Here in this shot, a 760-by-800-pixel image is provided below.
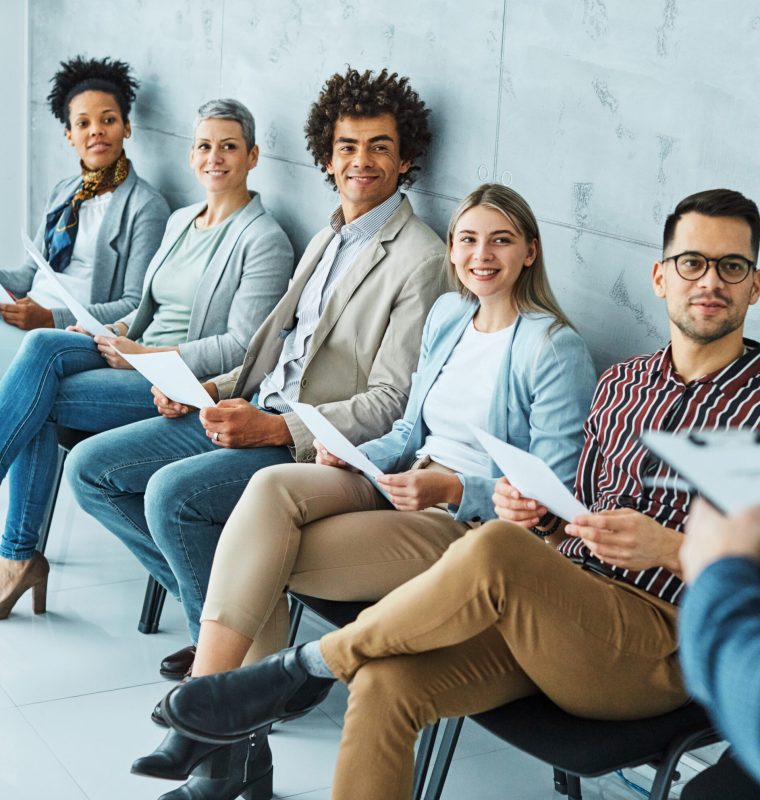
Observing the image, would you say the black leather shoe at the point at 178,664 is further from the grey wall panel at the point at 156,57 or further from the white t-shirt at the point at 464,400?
the grey wall panel at the point at 156,57

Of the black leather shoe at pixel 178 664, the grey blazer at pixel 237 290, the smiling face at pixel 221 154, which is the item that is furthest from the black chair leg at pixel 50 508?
the smiling face at pixel 221 154

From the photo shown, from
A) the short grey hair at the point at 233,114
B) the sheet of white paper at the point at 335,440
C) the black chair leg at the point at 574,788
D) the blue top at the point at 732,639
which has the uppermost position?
the short grey hair at the point at 233,114

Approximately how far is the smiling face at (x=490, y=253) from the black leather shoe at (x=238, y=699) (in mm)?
944

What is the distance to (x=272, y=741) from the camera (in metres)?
2.67

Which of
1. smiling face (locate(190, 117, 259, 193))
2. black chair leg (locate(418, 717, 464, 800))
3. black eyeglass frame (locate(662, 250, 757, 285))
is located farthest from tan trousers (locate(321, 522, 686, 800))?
smiling face (locate(190, 117, 259, 193))

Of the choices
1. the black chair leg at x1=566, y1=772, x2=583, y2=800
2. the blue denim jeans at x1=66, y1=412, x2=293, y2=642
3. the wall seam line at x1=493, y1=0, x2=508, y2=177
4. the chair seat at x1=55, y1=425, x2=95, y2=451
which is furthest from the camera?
the chair seat at x1=55, y1=425, x2=95, y2=451

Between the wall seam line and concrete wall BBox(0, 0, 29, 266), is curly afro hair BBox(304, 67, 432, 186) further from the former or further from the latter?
concrete wall BBox(0, 0, 29, 266)

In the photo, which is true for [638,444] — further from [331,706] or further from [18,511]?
[18,511]

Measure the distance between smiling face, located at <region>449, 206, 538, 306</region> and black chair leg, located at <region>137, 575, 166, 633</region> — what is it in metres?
1.23

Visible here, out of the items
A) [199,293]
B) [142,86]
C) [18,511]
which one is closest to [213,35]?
[142,86]

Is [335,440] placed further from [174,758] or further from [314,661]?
[174,758]

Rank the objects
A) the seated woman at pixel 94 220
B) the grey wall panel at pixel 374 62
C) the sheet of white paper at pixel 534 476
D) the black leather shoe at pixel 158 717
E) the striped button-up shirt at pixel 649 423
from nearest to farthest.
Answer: the sheet of white paper at pixel 534 476
the striped button-up shirt at pixel 649 423
the black leather shoe at pixel 158 717
the grey wall panel at pixel 374 62
the seated woman at pixel 94 220

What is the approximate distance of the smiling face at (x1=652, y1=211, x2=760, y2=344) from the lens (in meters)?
2.12

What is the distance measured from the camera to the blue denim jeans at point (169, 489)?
275 cm
